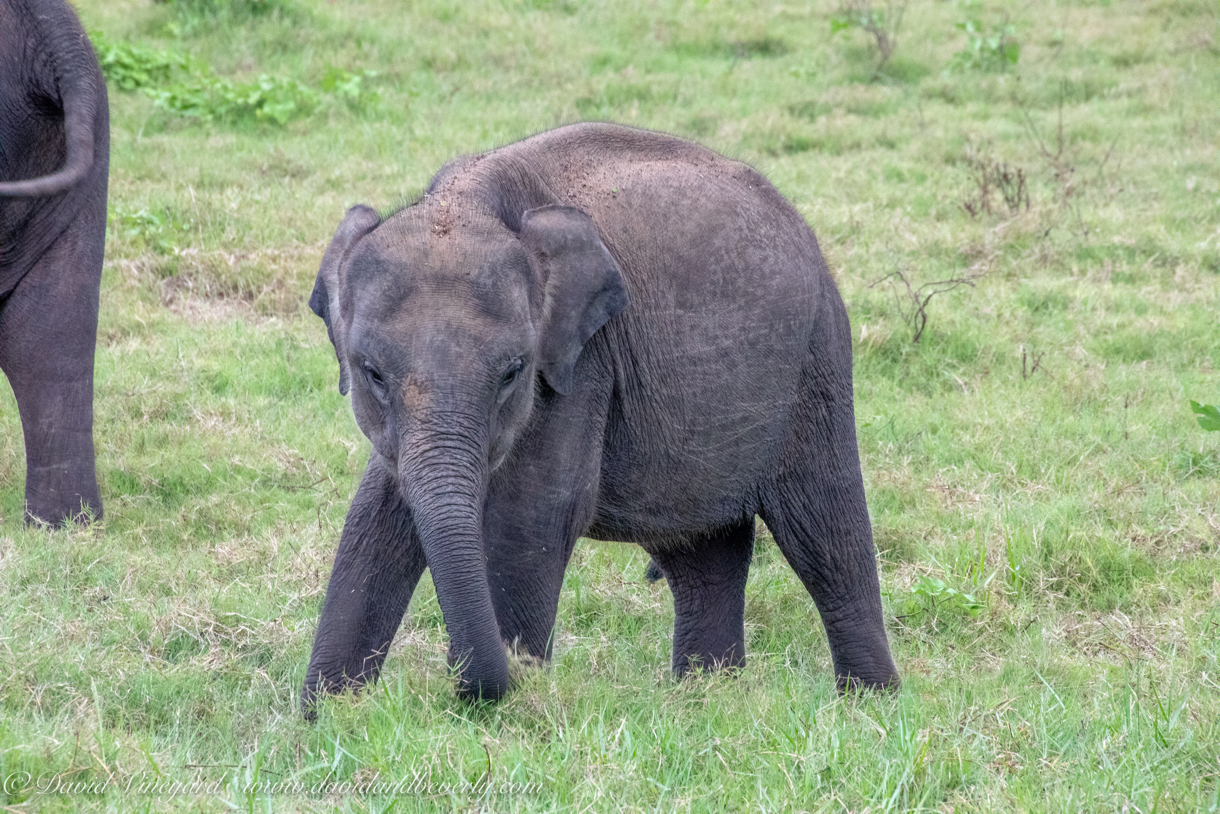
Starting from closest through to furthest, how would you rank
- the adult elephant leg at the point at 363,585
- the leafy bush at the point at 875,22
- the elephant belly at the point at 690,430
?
1. the adult elephant leg at the point at 363,585
2. the elephant belly at the point at 690,430
3. the leafy bush at the point at 875,22

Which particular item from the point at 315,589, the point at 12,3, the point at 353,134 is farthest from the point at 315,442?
the point at 353,134

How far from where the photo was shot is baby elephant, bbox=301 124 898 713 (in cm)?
332

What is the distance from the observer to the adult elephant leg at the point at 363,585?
12.4 ft

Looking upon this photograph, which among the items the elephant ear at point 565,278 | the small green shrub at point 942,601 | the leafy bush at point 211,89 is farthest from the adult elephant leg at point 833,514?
the leafy bush at point 211,89

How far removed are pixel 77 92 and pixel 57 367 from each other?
99 centimetres

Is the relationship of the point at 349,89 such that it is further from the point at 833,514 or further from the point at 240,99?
the point at 833,514

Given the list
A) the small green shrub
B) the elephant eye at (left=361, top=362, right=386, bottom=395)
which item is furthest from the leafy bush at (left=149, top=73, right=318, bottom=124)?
the elephant eye at (left=361, top=362, right=386, bottom=395)

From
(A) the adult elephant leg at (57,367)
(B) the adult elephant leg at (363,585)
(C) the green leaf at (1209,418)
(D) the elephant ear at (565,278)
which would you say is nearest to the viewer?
(C) the green leaf at (1209,418)

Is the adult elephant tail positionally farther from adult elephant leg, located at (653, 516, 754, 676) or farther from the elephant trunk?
adult elephant leg, located at (653, 516, 754, 676)

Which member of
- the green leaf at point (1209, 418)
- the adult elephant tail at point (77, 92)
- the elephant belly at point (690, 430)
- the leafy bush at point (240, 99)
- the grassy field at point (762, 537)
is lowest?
the leafy bush at point (240, 99)

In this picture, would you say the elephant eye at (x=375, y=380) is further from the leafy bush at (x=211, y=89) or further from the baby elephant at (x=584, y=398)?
the leafy bush at (x=211, y=89)

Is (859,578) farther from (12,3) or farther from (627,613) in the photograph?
(12,3)

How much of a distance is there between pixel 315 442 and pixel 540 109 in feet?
18.5

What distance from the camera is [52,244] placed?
17.2 ft
